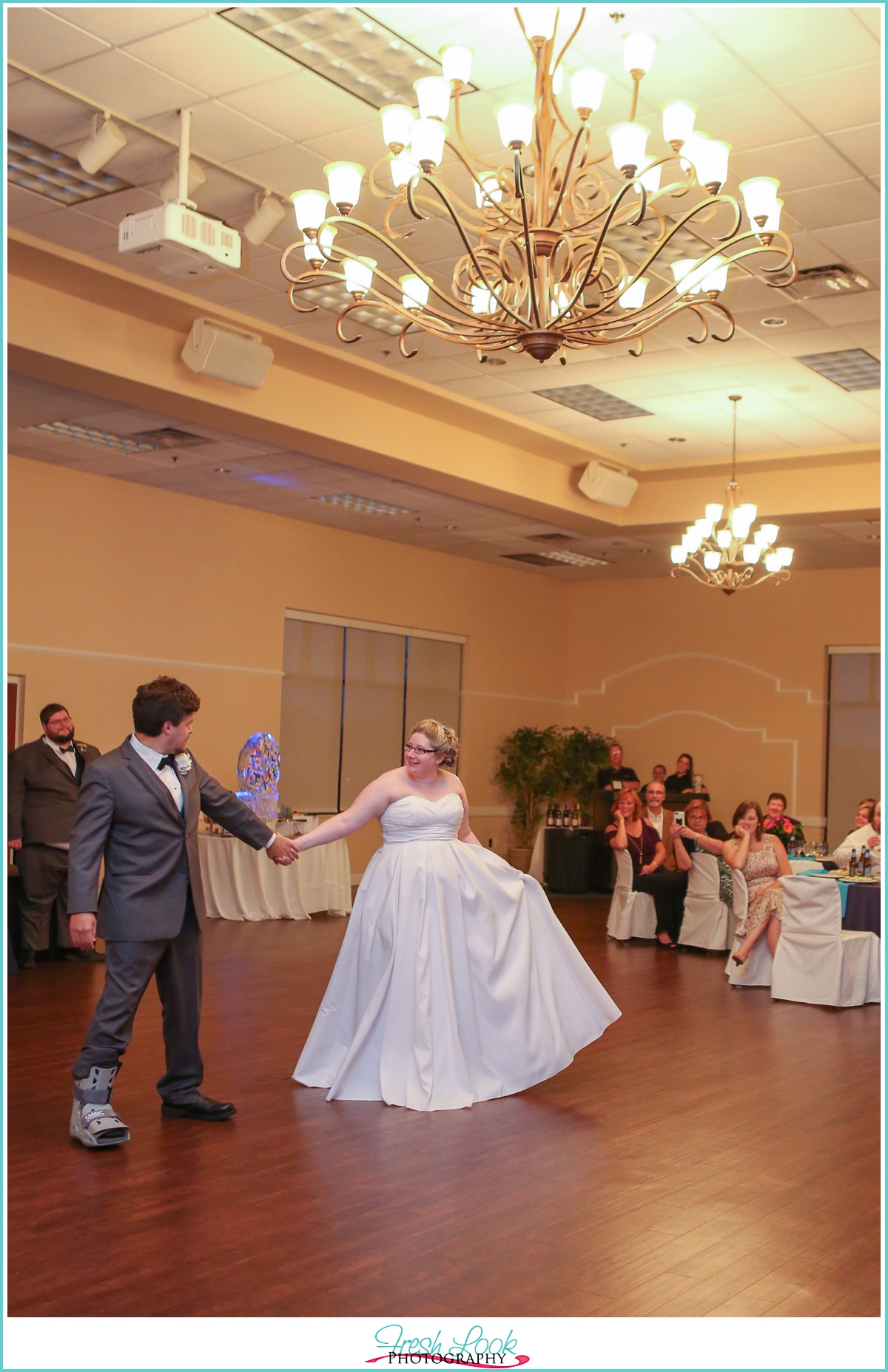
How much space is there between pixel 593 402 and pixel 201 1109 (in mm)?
6240

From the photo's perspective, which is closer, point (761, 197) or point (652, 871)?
point (761, 197)

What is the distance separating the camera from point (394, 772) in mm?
5555

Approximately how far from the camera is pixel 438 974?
5.08 metres

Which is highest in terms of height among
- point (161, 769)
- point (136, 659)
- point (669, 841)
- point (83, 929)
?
point (136, 659)

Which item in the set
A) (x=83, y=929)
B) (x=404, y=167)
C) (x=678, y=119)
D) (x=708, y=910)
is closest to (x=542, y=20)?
(x=678, y=119)

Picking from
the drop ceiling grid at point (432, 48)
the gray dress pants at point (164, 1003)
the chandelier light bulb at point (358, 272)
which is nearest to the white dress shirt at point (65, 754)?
the drop ceiling grid at point (432, 48)

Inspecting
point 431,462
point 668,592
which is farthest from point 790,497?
point 668,592

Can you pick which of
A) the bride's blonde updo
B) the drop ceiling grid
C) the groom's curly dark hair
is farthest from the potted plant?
the groom's curly dark hair

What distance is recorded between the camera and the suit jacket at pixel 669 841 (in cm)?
1041

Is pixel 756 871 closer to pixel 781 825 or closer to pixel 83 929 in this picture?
pixel 781 825

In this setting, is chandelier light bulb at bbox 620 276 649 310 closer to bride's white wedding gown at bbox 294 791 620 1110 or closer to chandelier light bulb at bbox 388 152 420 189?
chandelier light bulb at bbox 388 152 420 189

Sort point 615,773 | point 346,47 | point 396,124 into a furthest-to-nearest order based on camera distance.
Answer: point 615,773
point 346,47
point 396,124

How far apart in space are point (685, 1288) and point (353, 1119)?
1785 mm

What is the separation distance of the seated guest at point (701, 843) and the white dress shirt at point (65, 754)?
4.49m
